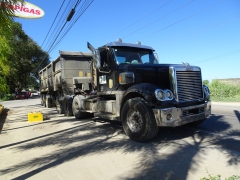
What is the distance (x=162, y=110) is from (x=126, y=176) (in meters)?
1.76

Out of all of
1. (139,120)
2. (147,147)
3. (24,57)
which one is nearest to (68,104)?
(139,120)

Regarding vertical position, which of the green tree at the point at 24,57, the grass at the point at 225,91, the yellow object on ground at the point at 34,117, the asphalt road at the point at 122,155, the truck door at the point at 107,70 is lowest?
the asphalt road at the point at 122,155

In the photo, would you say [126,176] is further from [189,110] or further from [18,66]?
[18,66]

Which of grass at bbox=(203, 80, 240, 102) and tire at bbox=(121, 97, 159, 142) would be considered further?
grass at bbox=(203, 80, 240, 102)

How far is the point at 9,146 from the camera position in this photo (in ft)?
18.1

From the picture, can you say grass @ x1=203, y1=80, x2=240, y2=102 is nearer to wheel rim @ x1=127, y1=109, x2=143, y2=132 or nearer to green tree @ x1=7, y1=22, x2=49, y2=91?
wheel rim @ x1=127, y1=109, x2=143, y2=132

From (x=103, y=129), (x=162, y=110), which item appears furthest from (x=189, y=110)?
(x=103, y=129)

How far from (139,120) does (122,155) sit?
3.62 feet

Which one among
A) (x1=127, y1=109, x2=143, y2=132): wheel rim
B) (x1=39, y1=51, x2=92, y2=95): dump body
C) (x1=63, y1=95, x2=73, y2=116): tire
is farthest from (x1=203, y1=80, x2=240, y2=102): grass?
(x1=127, y1=109, x2=143, y2=132): wheel rim

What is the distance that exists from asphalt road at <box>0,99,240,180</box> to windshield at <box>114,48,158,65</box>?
2245 millimetres

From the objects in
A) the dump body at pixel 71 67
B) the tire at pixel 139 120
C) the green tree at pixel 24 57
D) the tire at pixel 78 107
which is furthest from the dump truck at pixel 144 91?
the green tree at pixel 24 57

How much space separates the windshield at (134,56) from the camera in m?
6.26

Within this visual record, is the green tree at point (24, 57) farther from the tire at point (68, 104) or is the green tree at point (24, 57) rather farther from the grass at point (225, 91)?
the tire at point (68, 104)

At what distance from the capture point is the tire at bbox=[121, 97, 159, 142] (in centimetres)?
476
